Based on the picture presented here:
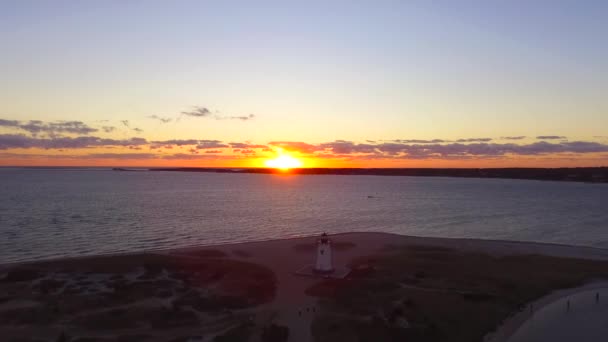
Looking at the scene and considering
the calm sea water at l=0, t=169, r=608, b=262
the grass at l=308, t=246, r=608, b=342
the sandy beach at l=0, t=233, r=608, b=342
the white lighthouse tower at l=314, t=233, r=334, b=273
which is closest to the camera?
the grass at l=308, t=246, r=608, b=342

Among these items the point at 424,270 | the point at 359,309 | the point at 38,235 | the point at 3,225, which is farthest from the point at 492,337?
the point at 3,225

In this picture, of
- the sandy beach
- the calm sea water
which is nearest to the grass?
the sandy beach

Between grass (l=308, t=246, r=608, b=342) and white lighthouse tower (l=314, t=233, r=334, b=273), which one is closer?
grass (l=308, t=246, r=608, b=342)

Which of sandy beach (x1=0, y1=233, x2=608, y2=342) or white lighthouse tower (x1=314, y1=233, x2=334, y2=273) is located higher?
white lighthouse tower (x1=314, y1=233, x2=334, y2=273)

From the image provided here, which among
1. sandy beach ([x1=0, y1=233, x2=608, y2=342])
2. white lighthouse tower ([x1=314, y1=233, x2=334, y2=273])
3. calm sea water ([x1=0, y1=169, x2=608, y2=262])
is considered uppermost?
white lighthouse tower ([x1=314, y1=233, x2=334, y2=273])

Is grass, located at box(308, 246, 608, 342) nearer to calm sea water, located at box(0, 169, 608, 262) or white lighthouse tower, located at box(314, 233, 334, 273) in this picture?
white lighthouse tower, located at box(314, 233, 334, 273)

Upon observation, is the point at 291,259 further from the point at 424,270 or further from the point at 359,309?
the point at 359,309

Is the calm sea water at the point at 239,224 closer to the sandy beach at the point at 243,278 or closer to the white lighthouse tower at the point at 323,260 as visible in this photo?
the sandy beach at the point at 243,278

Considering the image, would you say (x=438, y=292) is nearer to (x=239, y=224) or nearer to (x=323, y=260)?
(x=323, y=260)

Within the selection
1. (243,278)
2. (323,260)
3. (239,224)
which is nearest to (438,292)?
(323,260)
